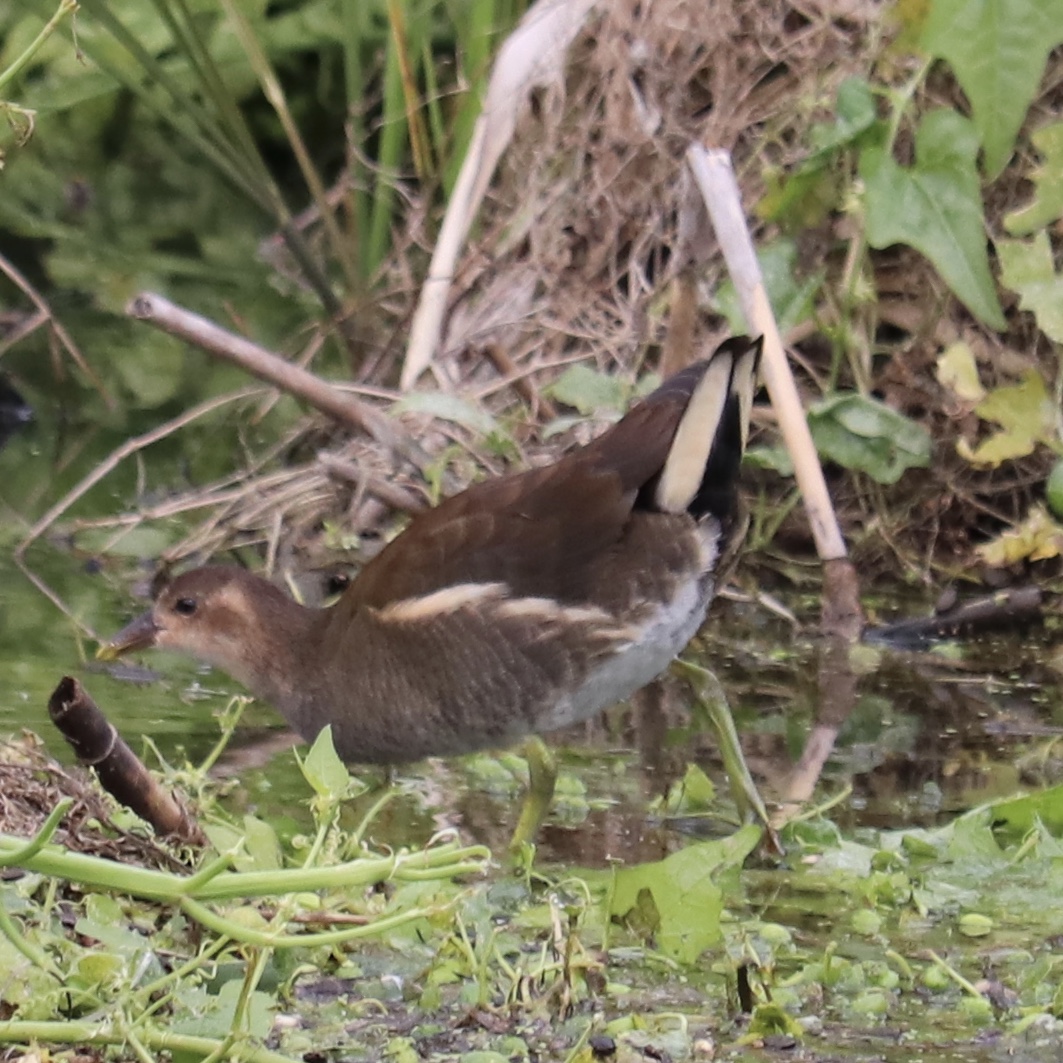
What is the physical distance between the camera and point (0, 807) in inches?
110

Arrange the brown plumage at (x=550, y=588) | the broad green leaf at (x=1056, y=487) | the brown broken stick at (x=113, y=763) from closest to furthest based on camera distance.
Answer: the brown broken stick at (x=113, y=763) < the brown plumage at (x=550, y=588) < the broad green leaf at (x=1056, y=487)

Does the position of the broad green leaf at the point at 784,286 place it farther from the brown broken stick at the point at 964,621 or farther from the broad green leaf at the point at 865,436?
the brown broken stick at the point at 964,621

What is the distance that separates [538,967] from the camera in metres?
2.56

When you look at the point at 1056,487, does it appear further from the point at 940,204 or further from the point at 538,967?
the point at 538,967

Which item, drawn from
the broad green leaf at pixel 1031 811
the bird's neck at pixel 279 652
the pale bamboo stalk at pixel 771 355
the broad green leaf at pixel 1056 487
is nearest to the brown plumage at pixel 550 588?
the bird's neck at pixel 279 652

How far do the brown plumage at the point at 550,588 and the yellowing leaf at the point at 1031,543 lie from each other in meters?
1.37

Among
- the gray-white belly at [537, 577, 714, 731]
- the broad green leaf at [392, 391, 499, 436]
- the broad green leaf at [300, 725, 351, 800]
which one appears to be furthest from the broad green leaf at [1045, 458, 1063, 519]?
the broad green leaf at [300, 725, 351, 800]

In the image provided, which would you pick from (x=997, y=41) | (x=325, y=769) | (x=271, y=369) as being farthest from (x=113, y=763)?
(x=997, y=41)

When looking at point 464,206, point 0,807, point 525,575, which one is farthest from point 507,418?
point 0,807

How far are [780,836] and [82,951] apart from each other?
136 cm

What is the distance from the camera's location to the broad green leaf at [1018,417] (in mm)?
4953

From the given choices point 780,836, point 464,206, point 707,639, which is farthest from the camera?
point 464,206

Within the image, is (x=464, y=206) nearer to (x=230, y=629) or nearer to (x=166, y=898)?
(x=230, y=629)

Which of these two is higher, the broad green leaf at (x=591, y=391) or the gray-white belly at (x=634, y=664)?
the gray-white belly at (x=634, y=664)
